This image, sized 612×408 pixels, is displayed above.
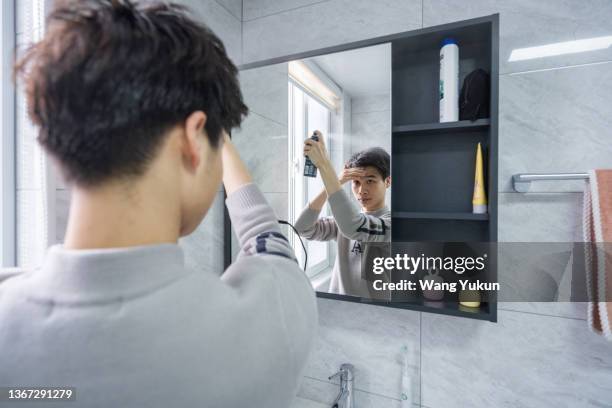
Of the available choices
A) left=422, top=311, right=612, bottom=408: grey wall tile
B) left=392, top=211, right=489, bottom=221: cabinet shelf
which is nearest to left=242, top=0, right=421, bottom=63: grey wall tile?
left=392, top=211, right=489, bottom=221: cabinet shelf

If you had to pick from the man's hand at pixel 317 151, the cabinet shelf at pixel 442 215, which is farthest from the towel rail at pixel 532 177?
the man's hand at pixel 317 151

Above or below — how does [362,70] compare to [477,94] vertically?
above

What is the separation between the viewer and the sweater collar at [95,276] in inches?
12.7

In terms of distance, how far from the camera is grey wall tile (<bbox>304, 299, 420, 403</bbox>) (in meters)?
0.98

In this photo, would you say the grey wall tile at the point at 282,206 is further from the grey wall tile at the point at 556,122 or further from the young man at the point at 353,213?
the grey wall tile at the point at 556,122

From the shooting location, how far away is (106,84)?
327 millimetres

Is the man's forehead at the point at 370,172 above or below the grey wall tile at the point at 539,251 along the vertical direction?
→ above

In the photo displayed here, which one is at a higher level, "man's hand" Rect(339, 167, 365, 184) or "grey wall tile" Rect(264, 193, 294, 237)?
"man's hand" Rect(339, 167, 365, 184)

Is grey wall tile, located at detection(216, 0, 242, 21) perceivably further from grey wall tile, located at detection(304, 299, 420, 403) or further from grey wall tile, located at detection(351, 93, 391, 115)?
grey wall tile, located at detection(304, 299, 420, 403)

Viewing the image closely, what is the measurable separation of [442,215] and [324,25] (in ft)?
2.60

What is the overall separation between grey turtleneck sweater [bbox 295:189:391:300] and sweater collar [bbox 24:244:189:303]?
670 mm

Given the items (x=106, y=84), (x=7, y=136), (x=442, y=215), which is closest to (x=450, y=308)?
A: (x=442, y=215)

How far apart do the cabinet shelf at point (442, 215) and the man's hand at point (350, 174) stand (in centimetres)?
16

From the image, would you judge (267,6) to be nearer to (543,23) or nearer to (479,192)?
(543,23)
